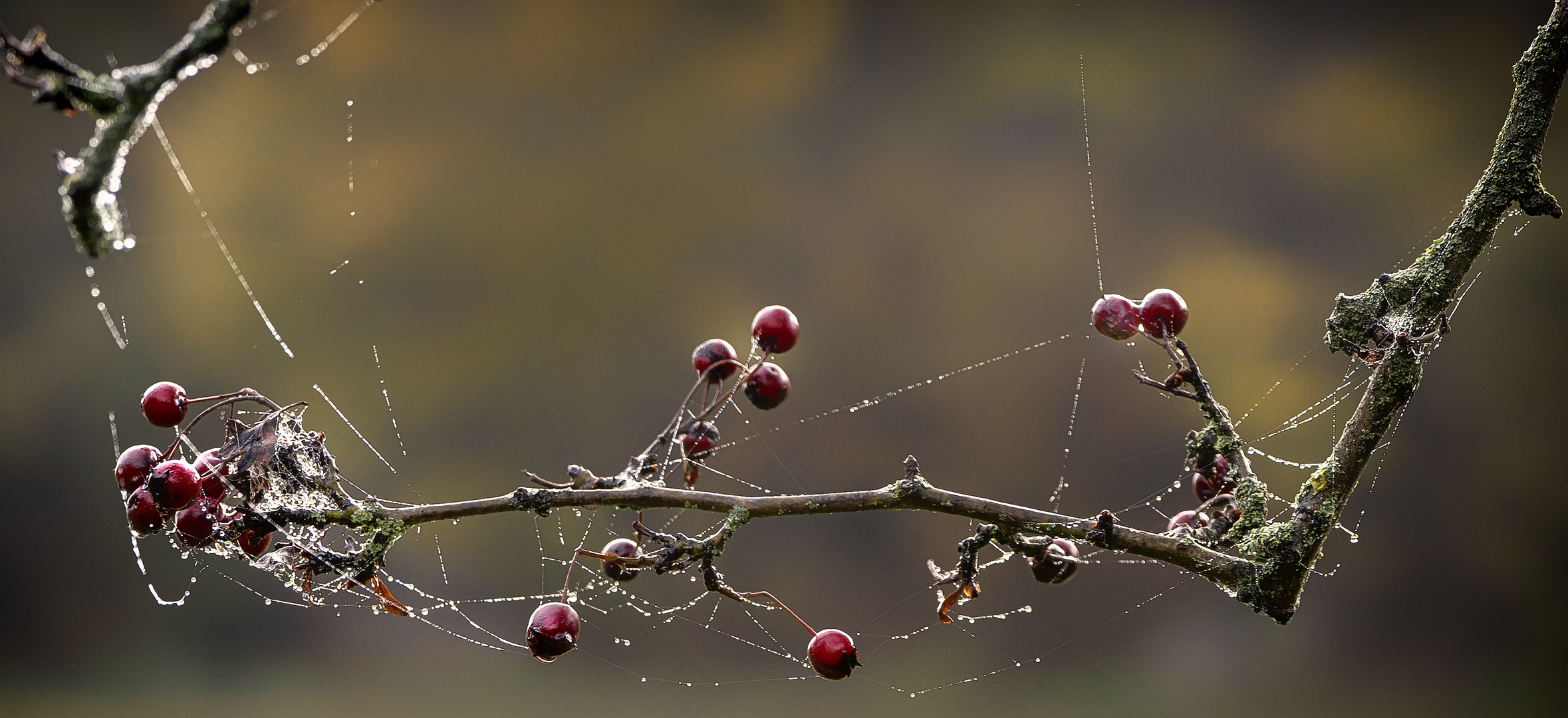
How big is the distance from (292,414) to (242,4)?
0.25m

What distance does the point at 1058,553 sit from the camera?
1.87ft

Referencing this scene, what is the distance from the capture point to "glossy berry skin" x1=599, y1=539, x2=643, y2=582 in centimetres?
55

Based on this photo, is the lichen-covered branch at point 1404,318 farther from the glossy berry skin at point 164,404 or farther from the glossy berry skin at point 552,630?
the glossy berry skin at point 164,404

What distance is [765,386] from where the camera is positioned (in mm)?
602

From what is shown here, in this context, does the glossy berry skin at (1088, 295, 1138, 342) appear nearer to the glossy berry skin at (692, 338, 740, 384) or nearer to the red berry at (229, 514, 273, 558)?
the glossy berry skin at (692, 338, 740, 384)

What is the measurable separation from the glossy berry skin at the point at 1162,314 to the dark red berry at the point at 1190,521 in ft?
0.41

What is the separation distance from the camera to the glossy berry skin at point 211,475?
0.51 meters

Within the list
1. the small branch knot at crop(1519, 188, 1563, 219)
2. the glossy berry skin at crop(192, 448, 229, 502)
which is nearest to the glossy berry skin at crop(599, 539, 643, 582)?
the glossy berry skin at crop(192, 448, 229, 502)

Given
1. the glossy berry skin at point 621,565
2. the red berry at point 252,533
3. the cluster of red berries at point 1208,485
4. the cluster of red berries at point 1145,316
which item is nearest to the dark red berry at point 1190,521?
the cluster of red berries at point 1208,485

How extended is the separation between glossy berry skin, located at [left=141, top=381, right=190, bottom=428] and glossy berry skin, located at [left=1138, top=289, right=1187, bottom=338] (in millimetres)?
573

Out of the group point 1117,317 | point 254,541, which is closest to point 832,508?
point 1117,317

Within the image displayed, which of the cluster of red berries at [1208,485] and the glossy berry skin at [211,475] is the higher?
the cluster of red berries at [1208,485]

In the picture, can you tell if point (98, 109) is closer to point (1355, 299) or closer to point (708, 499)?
point (708, 499)

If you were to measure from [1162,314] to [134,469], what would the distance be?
0.60 metres
